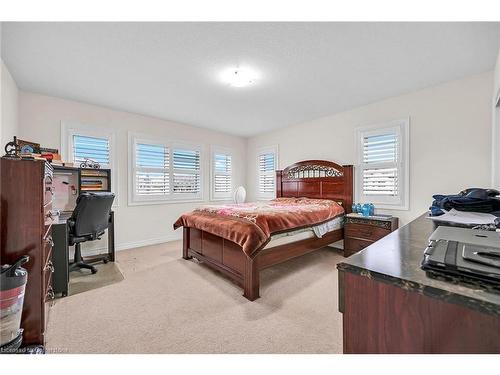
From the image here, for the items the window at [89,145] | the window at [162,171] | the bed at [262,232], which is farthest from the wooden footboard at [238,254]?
the window at [89,145]

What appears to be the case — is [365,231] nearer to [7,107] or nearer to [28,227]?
[28,227]

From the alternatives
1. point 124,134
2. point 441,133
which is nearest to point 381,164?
point 441,133

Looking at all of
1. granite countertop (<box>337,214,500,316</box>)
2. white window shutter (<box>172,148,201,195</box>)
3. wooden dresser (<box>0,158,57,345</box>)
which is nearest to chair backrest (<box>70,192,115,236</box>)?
wooden dresser (<box>0,158,57,345</box>)

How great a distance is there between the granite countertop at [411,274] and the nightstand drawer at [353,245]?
244 centimetres

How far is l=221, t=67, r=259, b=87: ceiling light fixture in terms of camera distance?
2492mm

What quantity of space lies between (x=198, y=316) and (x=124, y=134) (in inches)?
132

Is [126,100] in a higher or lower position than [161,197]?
higher

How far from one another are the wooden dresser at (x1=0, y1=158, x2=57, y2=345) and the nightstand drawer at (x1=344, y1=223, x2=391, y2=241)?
3.55m

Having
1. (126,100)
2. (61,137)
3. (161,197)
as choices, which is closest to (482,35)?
(126,100)

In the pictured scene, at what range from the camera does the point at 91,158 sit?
3551mm

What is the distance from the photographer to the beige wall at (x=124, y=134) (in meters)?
3.12
